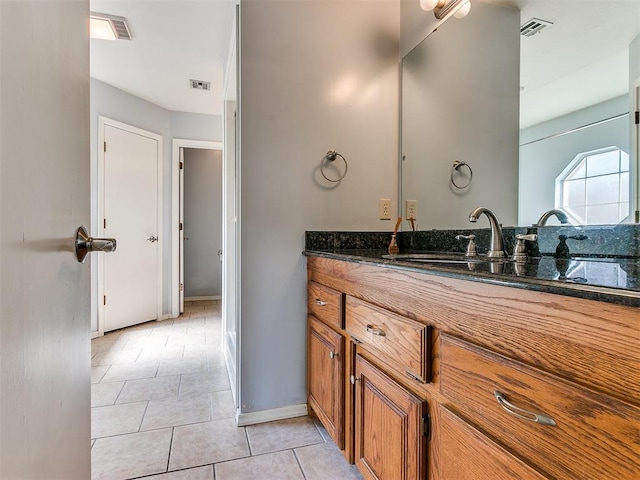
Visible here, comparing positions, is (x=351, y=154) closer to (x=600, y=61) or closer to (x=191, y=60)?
(x=600, y=61)

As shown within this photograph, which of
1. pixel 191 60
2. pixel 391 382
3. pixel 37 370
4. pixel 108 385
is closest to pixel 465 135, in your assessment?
pixel 391 382

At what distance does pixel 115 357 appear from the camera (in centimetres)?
267

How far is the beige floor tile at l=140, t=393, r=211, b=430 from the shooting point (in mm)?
1758

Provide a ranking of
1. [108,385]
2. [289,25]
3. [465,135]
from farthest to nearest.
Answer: [108,385] < [289,25] < [465,135]

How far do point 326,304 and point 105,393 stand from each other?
1537mm

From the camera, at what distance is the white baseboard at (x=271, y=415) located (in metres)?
1.72

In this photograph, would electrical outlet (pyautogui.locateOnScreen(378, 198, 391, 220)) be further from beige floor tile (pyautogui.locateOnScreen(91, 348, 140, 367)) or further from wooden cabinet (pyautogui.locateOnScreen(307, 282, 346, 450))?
beige floor tile (pyautogui.locateOnScreen(91, 348, 140, 367))

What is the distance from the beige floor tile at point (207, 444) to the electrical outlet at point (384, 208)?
131cm

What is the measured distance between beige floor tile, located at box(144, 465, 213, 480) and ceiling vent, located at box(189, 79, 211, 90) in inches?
118

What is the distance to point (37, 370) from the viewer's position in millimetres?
486

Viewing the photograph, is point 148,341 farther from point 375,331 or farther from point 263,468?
point 375,331

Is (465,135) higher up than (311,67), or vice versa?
(311,67)

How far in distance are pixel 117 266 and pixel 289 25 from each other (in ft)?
9.24

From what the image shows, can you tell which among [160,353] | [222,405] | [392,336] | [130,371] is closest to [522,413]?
[392,336]
